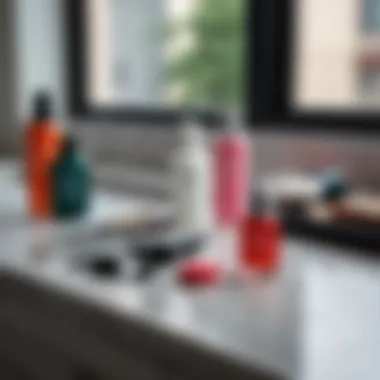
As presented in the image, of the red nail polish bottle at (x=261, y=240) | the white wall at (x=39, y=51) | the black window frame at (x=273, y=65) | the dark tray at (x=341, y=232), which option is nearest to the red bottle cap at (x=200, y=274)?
the red nail polish bottle at (x=261, y=240)

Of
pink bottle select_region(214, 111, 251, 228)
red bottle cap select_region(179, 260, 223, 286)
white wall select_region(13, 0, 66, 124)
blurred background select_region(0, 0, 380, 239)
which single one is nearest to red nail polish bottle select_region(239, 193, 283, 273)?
red bottle cap select_region(179, 260, 223, 286)

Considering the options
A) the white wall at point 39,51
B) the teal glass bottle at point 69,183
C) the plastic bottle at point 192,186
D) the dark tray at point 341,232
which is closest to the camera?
the dark tray at point 341,232

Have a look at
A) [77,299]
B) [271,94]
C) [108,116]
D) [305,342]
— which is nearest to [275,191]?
[271,94]

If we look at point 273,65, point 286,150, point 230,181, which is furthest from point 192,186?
point 273,65

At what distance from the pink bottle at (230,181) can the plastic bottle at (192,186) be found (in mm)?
35

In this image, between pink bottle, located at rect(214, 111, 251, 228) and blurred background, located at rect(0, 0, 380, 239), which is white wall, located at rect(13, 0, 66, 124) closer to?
blurred background, located at rect(0, 0, 380, 239)

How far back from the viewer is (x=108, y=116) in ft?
7.34

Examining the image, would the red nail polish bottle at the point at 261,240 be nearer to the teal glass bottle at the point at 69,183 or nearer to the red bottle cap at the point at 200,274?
the red bottle cap at the point at 200,274

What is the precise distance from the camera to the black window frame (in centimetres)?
170

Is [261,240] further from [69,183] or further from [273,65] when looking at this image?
[273,65]

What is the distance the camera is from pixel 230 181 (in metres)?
1.37

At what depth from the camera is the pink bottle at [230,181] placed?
1365mm

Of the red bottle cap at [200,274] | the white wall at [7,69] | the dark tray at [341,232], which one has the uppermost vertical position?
the white wall at [7,69]

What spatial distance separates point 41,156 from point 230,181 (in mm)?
368
